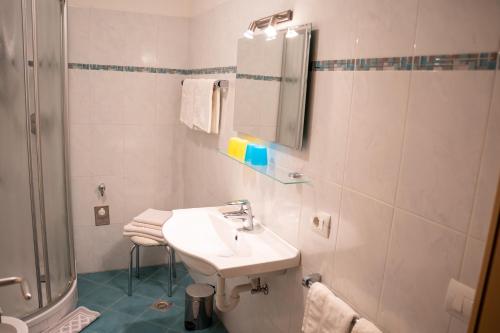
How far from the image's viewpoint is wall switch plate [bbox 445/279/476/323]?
917 mm

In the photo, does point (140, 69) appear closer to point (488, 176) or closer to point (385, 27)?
point (385, 27)

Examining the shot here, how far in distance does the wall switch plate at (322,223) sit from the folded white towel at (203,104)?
1.12 m

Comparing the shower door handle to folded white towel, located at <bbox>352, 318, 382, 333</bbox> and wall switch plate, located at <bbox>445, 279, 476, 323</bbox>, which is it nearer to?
folded white towel, located at <bbox>352, 318, 382, 333</bbox>

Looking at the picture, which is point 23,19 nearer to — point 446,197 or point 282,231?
point 282,231

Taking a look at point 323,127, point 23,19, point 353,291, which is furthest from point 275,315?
point 23,19

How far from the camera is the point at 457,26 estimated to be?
3.07 ft

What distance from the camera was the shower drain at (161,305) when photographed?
8.64ft

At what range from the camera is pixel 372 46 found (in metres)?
1.20

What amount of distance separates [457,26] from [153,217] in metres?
2.38

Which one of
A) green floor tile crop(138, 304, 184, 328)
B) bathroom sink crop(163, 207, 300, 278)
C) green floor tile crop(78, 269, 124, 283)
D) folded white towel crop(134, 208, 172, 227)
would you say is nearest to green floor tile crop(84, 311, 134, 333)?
green floor tile crop(138, 304, 184, 328)

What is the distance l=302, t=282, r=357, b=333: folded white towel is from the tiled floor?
1.25 m

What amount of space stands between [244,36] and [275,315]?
1.48 metres

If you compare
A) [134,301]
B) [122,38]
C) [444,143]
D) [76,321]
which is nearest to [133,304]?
[134,301]

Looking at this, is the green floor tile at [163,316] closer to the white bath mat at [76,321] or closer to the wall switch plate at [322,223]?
the white bath mat at [76,321]
